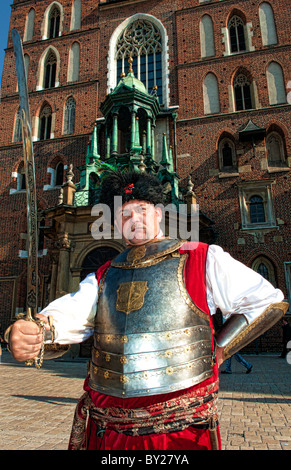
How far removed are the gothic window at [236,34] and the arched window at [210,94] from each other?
2024 mm

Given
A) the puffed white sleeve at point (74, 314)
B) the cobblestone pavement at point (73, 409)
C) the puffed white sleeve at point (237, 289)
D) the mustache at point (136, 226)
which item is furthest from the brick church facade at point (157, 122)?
the puffed white sleeve at point (237, 289)

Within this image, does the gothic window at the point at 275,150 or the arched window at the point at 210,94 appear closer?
the gothic window at the point at 275,150

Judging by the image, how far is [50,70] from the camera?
19.8 metres

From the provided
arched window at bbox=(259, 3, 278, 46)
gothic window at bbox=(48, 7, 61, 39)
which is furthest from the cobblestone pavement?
gothic window at bbox=(48, 7, 61, 39)

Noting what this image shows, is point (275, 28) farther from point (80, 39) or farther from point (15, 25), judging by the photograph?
point (15, 25)

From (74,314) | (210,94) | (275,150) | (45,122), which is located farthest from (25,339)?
(45,122)

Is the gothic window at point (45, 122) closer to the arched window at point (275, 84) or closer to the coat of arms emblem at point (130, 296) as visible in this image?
the arched window at point (275, 84)

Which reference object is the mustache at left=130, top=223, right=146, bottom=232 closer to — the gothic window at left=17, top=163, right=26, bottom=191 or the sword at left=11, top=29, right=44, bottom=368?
the sword at left=11, top=29, right=44, bottom=368

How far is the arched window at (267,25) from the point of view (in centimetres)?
1667

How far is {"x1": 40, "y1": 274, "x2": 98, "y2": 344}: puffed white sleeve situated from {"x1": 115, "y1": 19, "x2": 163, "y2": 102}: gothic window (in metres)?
17.9

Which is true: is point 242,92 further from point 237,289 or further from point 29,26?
point 237,289

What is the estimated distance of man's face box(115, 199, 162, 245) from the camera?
2303 mm
